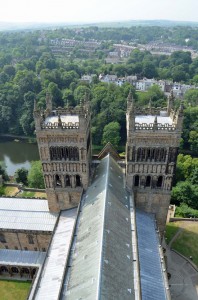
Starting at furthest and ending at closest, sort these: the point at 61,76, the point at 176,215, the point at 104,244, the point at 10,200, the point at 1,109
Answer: the point at 61,76 → the point at 1,109 → the point at 176,215 → the point at 10,200 → the point at 104,244

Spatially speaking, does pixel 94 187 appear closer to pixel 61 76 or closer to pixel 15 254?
pixel 15 254

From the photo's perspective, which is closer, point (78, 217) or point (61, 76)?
point (78, 217)

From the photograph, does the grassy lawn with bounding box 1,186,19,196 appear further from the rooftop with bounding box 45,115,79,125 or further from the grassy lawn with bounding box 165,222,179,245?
the grassy lawn with bounding box 165,222,179,245

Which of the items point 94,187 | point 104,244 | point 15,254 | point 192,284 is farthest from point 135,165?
point 15,254

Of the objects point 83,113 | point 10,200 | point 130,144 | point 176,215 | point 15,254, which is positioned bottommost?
point 176,215

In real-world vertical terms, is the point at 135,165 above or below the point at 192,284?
above

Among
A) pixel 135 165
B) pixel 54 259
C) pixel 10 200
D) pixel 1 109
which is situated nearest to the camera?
pixel 54 259

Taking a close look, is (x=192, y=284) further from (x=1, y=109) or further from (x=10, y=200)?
(x=1, y=109)

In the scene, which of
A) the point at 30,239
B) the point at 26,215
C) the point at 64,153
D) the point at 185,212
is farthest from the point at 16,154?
the point at 185,212
